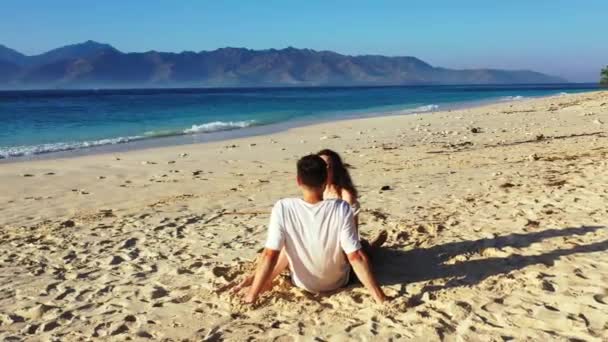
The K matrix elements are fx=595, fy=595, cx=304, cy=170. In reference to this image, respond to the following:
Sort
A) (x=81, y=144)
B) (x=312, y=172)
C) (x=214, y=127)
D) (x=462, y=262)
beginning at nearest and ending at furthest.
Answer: (x=312, y=172), (x=462, y=262), (x=81, y=144), (x=214, y=127)

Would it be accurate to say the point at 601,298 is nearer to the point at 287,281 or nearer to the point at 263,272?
the point at 287,281

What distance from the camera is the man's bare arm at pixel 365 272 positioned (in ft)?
13.8

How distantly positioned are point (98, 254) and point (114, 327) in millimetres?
2126

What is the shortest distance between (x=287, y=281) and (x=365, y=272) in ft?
2.49

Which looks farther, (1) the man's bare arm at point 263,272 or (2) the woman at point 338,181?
(2) the woman at point 338,181

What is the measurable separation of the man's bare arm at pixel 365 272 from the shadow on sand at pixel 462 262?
0.37 metres

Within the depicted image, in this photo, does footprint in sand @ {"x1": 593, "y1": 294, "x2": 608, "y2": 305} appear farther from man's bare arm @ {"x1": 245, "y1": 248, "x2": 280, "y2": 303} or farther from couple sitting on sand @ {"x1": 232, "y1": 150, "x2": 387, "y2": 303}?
man's bare arm @ {"x1": 245, "y1": 248, "x2": 280, "y2": 303}

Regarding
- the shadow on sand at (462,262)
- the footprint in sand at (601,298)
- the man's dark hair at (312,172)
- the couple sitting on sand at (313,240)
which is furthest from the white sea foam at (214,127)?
the footprint in sand at (601,298)

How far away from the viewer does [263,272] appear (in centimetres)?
425

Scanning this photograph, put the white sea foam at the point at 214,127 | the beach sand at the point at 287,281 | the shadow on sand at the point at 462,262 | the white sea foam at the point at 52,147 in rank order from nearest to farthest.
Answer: the beach sand at the point at 287,281
the shadow on sand at the point at 462,262
the white sea foam at the point at 52,147
the white sea foam at the point at 214,127

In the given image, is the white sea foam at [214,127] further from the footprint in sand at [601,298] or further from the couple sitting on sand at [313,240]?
the footprint in sand at [601,298]

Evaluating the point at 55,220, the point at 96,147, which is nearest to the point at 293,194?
the point at 55,220

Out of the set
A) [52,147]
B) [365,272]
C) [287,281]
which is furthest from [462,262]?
[52,147]

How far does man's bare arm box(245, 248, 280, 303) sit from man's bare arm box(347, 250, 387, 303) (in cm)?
54
